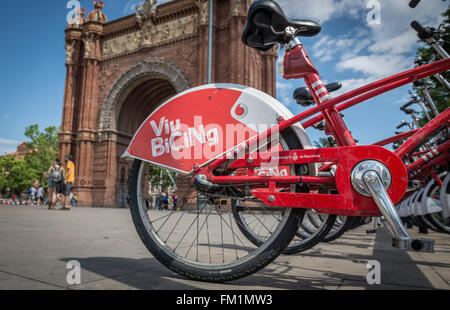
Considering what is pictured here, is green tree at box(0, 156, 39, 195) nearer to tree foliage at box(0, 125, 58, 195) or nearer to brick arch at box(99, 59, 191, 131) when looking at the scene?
tree foliage at box(0, 125, 58, 195)

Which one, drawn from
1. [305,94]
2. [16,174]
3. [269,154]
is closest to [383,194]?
[269,154]

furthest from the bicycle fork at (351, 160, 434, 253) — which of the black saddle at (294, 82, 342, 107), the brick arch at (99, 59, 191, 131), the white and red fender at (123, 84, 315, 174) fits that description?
the brick arch at (99, 59, 191, 131)

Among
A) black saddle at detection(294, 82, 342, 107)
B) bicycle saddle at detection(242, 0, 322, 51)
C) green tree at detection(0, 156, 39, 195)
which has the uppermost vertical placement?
green tree at detection(0, 156, 39, 195)

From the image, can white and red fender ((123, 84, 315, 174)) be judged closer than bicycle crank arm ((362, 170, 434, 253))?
No

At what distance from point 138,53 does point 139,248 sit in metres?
22.9

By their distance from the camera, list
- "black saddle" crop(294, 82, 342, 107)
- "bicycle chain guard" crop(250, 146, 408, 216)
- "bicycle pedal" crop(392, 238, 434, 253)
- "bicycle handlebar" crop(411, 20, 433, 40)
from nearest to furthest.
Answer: "bicycle pedal" crop(392, 238, 434, 253), "bicycle chain guard" crop(250, 146, 408, 216), "black saddle" crop(294, 82, 342, 107), "bicycle handlebar" crop(411, 20, 433, 40)

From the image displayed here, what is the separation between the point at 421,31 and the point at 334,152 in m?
1.97

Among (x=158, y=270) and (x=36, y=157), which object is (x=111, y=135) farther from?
(x=36, y=157)

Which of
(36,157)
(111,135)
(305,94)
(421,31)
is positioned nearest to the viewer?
(305,94)

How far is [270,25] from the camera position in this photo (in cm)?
195

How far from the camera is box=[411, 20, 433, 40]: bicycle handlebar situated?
2838 mm

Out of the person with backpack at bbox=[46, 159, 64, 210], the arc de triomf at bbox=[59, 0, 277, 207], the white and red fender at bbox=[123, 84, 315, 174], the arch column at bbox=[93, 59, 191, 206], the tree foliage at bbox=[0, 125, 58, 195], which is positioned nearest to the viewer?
the white and red fender at bbox=[123, 84, 315, 174]
